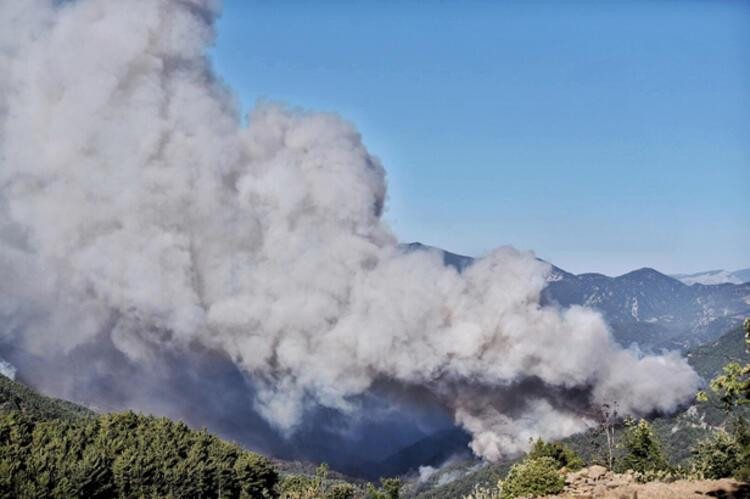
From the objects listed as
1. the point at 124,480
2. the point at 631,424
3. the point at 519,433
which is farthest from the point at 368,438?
the point at 124,480

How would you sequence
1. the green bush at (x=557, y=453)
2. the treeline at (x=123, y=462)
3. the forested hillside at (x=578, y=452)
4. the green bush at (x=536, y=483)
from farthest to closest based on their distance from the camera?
the forested hillside at (x=578, y=452)
the green bush at (x=557, y=453)
the treeline at (x=123, y=462)
the green bush at (x=536, y=483)

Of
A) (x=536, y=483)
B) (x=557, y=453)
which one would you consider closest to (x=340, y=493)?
(x=557, y=453)

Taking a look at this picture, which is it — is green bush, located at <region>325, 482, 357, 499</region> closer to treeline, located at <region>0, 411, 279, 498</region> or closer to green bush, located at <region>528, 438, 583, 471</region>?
treeline, located at <region>0, 411, 279, 498</region>

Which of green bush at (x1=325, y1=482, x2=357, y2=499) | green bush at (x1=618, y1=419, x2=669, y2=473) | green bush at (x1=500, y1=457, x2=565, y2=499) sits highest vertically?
green bush at (x1=618, y1=419, x2=669, y2=473)

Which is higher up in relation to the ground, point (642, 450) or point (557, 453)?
point (557, 453)

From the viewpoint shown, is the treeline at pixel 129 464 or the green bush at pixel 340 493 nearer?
the treeline at pixel 129 464

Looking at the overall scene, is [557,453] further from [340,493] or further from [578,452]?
[578,452]

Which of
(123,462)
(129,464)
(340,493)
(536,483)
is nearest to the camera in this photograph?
(536,483)

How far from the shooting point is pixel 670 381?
105 meters

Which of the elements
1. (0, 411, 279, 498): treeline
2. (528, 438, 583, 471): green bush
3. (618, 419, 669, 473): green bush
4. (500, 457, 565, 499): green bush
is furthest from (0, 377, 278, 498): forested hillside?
(618, 419, 669, 473): green bush

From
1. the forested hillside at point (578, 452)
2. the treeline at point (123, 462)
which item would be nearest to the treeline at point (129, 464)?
the treeline at point (123, 462)

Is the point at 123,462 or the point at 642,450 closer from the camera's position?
the point at 123,462

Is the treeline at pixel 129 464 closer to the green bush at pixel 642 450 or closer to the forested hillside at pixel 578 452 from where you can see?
the green bush at pixel 642 450

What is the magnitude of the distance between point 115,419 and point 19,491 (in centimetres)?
1729
